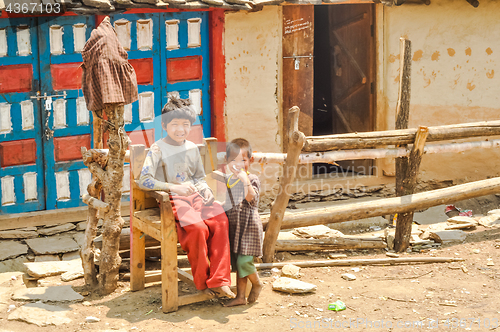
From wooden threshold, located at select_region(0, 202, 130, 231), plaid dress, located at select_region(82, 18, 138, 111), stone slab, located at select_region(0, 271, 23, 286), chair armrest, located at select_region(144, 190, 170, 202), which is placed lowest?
stone slab, located at select_region(0, 271, 23, 286)

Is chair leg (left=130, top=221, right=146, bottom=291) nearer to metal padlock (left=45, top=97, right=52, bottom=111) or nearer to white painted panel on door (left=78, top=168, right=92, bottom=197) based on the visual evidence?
white painted panel on door (left=78, top=168, right=92, bottom=197)

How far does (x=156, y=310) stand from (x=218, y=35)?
370 centimetres

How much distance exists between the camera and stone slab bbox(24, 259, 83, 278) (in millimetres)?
4633

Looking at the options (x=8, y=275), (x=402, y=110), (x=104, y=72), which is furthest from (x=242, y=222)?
(x=8, y=275)

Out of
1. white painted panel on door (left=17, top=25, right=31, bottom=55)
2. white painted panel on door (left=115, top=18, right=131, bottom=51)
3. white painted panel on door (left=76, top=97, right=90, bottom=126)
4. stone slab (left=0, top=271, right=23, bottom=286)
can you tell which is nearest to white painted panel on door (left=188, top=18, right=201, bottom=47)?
white painted panel on door (left=115, top=18, right=131, bottom=51)

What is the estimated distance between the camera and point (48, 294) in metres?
4.24

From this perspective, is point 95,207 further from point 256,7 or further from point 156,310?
point 256,7

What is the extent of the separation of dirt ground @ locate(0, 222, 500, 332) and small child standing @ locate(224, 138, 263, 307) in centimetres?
19

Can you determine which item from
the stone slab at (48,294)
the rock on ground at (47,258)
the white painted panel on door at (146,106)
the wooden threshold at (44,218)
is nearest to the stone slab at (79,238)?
the wooden threshold at (44,218)

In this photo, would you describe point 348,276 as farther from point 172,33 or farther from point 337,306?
point 172,33

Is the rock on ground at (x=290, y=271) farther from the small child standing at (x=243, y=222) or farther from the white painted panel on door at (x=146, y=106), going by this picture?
the white painted panel on door at (x=146, y=106)

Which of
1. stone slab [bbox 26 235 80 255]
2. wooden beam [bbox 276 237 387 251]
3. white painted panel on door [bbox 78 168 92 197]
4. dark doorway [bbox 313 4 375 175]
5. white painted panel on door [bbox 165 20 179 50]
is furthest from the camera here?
dark doorway [bbox 313 4 375 175]

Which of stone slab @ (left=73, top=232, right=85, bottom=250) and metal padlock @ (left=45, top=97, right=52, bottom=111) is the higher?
metal padlock @ (left=45, top=97, right=52, bottom=111)

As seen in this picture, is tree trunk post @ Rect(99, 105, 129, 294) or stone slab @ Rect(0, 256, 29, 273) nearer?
tree trunk post @ Rect(99, 105, 129, 294)
